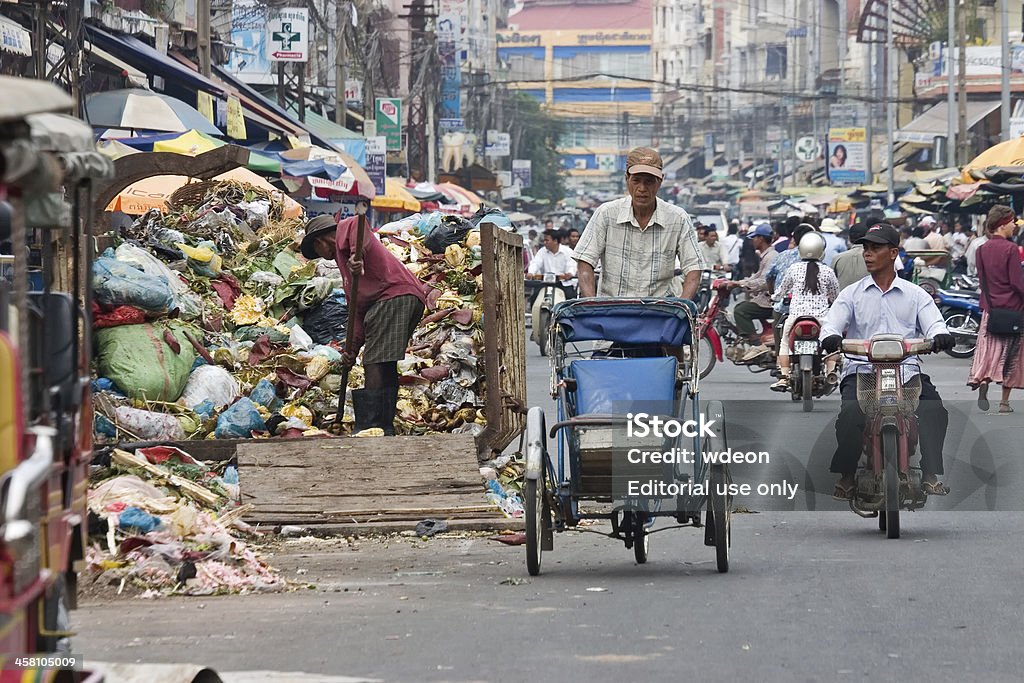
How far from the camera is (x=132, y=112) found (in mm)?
21656

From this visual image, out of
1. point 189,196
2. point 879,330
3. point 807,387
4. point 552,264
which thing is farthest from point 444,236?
point 552,264

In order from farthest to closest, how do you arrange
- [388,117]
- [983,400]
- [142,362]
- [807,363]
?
[388,117] → [807,363] → [983,400] → [142,362]

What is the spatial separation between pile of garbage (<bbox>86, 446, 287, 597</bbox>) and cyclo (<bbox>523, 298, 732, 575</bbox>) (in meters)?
1.33

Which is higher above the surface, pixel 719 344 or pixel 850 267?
pixel 850 267

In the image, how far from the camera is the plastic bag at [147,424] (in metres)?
11.0

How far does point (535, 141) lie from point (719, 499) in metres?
106

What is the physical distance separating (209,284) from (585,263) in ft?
21.0

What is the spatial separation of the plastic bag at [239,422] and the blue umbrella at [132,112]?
1058 cm

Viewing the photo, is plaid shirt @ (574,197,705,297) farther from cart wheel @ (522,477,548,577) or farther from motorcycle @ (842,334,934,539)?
cart wheel @ (522,477,548,577)

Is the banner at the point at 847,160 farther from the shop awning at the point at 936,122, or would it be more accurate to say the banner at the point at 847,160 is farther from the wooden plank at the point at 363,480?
the wooden plank at the point at 363,480

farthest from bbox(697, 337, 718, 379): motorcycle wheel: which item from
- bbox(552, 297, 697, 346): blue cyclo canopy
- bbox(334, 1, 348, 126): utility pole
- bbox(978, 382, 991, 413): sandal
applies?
bbox(334, 1, 348, 126): utility pole

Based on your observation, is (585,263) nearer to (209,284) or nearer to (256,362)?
(256,362)

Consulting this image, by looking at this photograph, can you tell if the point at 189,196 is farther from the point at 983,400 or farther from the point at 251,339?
the point at 983,400

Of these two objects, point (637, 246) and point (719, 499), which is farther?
point (637, 246)
